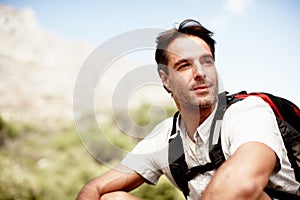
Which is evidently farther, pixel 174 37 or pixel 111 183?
pixel 174 37

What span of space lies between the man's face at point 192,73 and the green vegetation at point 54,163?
6.25 ft

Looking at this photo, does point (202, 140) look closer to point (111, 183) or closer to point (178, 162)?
point (178, 162)

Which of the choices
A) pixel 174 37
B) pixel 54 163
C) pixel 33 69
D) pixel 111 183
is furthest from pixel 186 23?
pixel 33 69

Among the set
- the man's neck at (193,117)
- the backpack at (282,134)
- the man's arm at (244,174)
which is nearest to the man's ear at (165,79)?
the man's neck at (193,117)

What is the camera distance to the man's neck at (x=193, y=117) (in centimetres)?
185

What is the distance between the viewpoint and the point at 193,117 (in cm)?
193

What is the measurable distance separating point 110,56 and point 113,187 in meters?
1.08

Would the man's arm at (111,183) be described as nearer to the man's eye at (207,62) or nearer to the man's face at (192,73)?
the man's face at (192,73)

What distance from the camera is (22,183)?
15.1ft

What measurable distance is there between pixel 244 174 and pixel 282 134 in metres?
0.40

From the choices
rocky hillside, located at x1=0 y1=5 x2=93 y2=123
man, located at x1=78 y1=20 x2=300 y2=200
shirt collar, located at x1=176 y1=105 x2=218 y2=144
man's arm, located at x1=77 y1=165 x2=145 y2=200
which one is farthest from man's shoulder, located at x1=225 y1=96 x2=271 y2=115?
rocky hillside, located at x1=0 y1=5 x2=93 y2=123

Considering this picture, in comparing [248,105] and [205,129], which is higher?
[248,105]

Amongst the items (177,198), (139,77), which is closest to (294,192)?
(139,77)

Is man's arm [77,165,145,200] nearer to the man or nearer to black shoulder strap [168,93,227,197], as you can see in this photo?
the man
